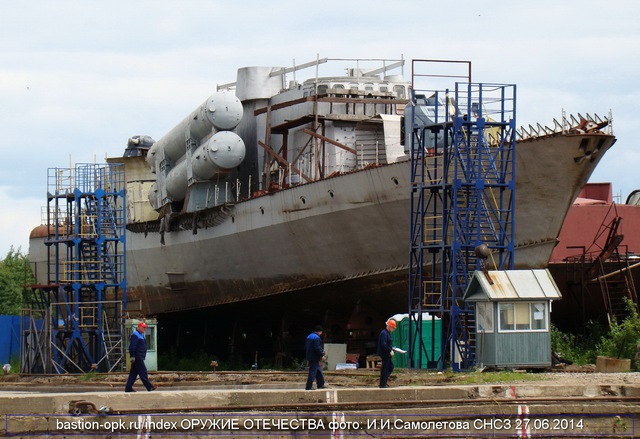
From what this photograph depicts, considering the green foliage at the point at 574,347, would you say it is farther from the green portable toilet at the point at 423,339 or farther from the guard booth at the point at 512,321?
the guard booth at the point at 512,321

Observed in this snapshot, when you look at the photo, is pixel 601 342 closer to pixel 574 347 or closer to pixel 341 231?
pixel 574 347

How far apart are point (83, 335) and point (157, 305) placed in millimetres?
7593

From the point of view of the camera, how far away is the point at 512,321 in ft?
77.8

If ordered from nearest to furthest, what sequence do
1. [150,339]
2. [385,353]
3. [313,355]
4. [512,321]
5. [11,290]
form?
[313,355], [385,353], [512,321], [150,339], [11,290]

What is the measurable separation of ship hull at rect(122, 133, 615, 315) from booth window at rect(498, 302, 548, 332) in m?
8.67

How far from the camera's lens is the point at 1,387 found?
29.3 metres

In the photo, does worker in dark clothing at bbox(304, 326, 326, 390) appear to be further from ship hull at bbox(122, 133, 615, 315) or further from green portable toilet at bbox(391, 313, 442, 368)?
ship hull at bbox(122, 133, 615, 315)

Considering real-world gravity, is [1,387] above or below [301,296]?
below

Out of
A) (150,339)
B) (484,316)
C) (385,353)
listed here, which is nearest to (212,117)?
(150,339)

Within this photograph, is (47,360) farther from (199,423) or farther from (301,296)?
(199,423)

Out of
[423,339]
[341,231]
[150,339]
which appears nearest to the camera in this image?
[423,339]

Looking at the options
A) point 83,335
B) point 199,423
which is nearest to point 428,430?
point 199,423

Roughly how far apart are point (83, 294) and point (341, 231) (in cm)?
915

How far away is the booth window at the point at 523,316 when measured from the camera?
23672 millimetres
